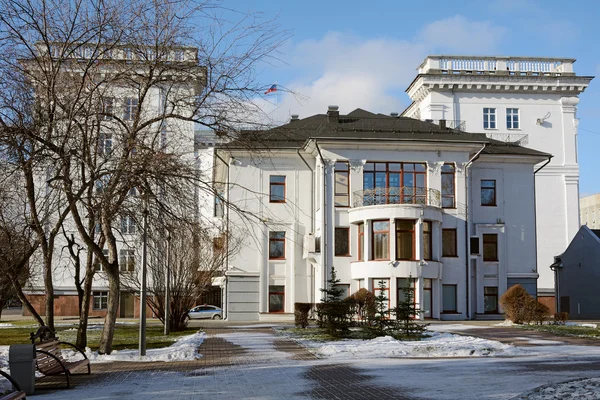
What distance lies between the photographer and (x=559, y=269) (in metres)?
50.0

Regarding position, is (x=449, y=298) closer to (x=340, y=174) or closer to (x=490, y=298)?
(x=490, y=298)

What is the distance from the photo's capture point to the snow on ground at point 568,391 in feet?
33.3

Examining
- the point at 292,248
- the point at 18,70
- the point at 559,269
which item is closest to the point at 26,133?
the point at 18,70

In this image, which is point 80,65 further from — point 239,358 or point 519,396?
point 519,396

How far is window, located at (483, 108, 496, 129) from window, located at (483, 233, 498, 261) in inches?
625

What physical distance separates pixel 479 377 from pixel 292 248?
3070cm

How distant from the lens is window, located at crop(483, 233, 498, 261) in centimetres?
4497

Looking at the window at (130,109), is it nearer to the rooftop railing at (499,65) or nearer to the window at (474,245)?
the window at (474,245)

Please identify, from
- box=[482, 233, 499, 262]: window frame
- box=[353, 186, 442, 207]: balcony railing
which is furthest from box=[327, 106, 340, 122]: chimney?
box=[482, 233, 499, 262]: window frame

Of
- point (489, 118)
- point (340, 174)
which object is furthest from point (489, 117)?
point (340, 174)

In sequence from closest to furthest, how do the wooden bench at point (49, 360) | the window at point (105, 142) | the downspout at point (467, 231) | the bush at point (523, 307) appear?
the wooden bench at point (49, 360)
the window at point (105, 142)
the bush at point (523, 307)
the downspout at point (467, 231)

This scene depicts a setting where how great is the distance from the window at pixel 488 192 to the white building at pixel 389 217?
0.06 meters

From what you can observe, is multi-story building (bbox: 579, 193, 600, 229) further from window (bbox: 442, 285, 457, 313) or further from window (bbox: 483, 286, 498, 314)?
window (bbox: 442, 285, 457, 313)

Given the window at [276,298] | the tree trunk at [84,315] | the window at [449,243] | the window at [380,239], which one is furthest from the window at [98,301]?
the tree trunk at [84,315]
